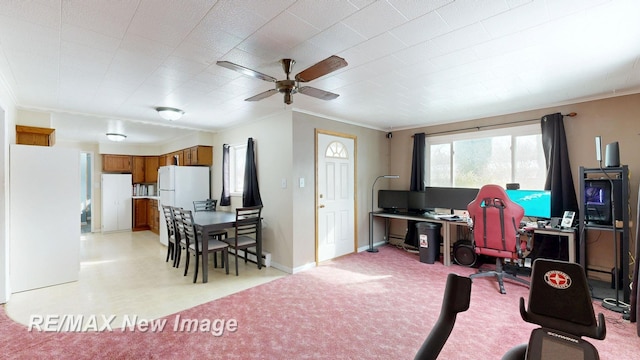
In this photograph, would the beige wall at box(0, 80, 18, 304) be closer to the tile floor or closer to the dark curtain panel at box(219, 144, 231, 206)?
the tile floor

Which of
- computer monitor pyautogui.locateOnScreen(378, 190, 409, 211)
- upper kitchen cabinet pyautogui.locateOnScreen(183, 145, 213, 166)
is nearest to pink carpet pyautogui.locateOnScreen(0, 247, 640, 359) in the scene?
computer monitor pyautogui.locateOnScreen(378, 190, 409, 211)

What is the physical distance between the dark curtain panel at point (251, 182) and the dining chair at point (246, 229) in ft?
1.06

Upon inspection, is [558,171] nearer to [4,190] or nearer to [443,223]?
[443,223]

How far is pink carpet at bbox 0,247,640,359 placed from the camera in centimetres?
221

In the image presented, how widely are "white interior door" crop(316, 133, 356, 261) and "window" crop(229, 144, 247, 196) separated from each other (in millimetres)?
1745

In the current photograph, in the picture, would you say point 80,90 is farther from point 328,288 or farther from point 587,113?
point 587,113

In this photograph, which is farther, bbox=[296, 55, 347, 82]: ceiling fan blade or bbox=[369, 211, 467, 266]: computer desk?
bbox=[369, 211, 467, 266]: computer desk

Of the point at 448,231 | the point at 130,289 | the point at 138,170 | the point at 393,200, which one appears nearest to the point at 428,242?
the point at 448,231

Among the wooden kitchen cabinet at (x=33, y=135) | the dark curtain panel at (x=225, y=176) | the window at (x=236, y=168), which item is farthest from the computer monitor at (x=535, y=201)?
the wooden kitchen cabinet at (x=33, y=135)

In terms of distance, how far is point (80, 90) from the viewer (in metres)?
3.21

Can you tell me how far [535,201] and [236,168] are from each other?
192 inches

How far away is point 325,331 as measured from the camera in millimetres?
2520

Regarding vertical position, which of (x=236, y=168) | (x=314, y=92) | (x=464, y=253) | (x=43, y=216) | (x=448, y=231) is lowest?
(x=464, y=253)

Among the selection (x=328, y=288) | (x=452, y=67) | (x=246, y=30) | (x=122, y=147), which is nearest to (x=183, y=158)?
(x=122, y=147)
